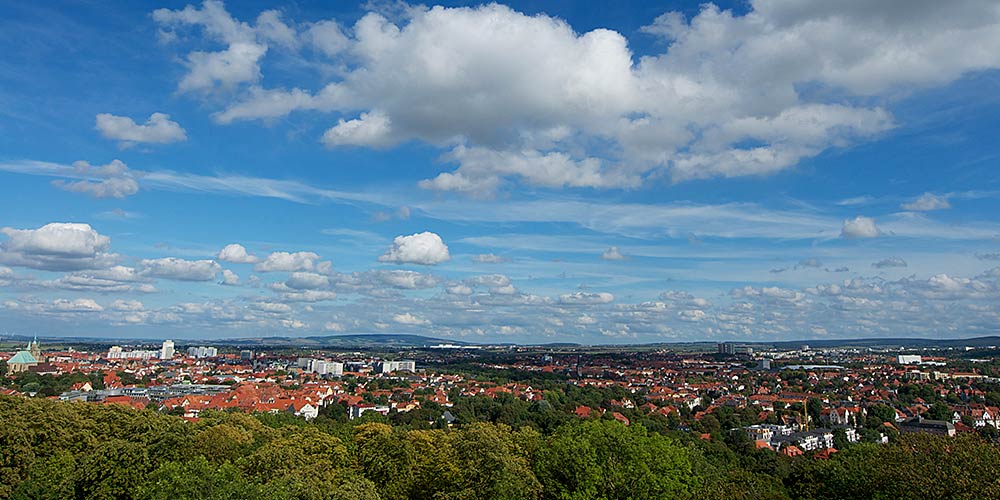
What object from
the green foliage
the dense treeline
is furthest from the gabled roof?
the green foliage

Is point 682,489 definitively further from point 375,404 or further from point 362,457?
point 375,404

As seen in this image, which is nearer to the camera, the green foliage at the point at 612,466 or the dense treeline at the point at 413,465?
the dense treeline at the point at 413,465

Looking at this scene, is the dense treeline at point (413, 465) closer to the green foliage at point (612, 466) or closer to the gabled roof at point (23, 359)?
the green foliage at point (612, 466)

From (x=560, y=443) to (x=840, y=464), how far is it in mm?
14771

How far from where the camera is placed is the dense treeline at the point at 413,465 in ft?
81.1

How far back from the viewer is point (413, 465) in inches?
1373

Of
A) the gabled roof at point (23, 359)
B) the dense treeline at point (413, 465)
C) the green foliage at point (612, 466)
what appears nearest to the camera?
the dense treeline at point (413, 465)

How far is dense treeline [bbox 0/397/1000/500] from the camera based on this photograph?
24.7m

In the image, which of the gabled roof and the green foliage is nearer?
the green foliage

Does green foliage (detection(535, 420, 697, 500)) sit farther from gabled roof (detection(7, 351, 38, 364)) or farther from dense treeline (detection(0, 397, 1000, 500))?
gabled roof (detection(7, 351, 38, 364))

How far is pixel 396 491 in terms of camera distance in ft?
108

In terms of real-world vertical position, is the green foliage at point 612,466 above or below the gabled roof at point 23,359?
above

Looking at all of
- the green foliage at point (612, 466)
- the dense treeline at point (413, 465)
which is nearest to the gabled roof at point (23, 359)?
the dense treeline at point (413, 465)

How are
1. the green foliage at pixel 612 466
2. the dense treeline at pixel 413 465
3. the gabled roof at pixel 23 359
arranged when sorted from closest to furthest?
the dense treeline at pixel 413 465 < the green foliage at pixel 612 466 < the gabled roof at pixel 23 359
